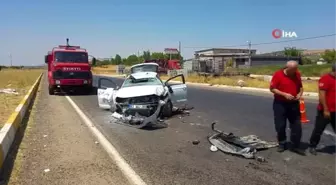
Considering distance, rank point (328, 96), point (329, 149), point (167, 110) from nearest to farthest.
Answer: point (328, 96) → point (329, 149) → point (167, 110)

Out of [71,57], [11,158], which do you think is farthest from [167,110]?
[71,57]

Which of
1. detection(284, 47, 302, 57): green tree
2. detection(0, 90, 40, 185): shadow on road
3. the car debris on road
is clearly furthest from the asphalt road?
detection(284, 47, 302, 57): green tree

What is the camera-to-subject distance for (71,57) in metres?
22.2

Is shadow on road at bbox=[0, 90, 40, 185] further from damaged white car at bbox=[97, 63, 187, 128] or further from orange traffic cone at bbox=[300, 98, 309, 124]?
orange traffic cone at bbox=[300, 98, 309, 124]

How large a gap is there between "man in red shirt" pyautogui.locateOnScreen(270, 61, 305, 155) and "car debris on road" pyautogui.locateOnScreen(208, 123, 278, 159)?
474mm

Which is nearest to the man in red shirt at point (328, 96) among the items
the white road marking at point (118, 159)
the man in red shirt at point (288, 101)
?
the man in red shirt at point (288, 101)

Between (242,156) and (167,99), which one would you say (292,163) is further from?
(167,99)

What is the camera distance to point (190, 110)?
14.0 meters

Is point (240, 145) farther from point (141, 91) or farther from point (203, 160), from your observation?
point (141, 91)

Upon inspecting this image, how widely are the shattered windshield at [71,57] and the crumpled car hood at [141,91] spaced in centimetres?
1139

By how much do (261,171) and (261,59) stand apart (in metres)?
95.9

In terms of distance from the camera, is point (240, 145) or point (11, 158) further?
point (240, 145)

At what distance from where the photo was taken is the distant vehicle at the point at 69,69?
71.0ft

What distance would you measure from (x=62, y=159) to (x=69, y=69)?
51.2ft
